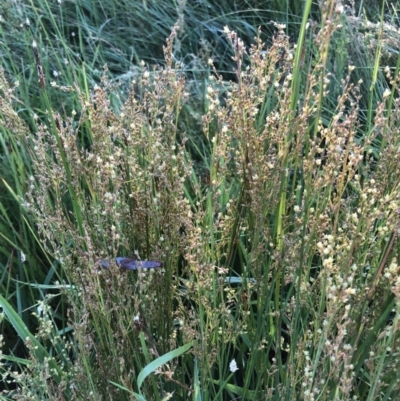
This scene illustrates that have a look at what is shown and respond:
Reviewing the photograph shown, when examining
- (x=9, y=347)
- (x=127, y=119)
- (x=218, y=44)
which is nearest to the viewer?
(x=127, y=119)

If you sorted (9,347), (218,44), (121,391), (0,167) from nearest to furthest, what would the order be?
1. (121,391)
2. (9,347)
3. (0,167)
4. (218,44)

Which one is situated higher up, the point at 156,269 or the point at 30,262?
the point at 156,269

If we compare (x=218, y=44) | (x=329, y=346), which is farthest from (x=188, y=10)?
(x=329, y=346)

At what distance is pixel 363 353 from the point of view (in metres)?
1.07

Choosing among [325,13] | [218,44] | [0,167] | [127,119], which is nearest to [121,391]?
[127,119]

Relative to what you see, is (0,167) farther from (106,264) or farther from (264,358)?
(264,358)

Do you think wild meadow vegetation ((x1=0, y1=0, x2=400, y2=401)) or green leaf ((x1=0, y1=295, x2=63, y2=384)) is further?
green leaf ((x1=0, y1=295, x2=63, y2=384))

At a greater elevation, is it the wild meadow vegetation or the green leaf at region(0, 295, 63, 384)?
the wild meadow vegetation

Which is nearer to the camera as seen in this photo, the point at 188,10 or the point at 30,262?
the point at 30,262

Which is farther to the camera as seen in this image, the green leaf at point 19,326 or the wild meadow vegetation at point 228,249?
the green leaf at point 19,326

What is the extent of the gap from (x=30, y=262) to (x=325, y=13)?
1271 mm

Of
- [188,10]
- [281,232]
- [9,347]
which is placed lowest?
[9,347]

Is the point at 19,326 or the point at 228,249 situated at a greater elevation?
the point at 228,249

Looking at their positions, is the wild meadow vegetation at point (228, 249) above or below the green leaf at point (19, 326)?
above
